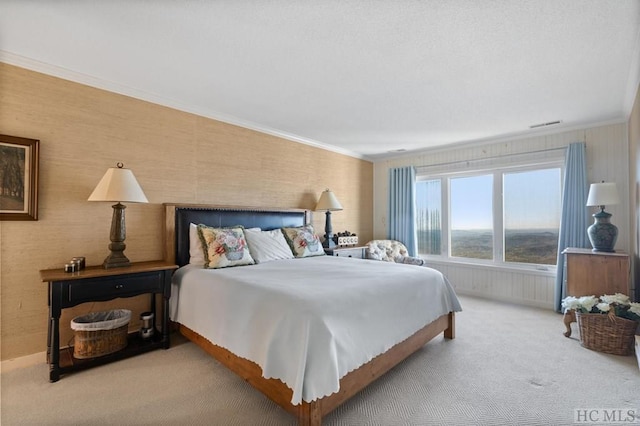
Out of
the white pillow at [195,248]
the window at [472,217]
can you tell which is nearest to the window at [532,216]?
the window at [472,217]

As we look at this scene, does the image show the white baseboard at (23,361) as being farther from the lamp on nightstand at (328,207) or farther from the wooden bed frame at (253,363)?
the lamp on nightstand at (328,207)

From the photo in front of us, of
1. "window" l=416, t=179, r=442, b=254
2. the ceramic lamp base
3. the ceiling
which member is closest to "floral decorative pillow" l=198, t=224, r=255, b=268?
the ceiling

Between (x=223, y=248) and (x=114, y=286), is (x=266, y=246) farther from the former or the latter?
Answer: (x=114, y=286)

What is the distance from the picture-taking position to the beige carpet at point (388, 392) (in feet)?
5.74

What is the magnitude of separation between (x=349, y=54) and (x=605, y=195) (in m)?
3.18

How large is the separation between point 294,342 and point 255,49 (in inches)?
81.4

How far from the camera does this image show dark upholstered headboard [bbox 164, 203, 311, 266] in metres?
3.01

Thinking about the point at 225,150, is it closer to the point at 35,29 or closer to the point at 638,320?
the point at 35,29

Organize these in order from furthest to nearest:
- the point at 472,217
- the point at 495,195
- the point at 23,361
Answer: the point at 472,217 < the point at 495,195 < the point at 23,361

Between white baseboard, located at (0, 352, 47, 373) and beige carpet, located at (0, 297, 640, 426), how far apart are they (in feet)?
0.25

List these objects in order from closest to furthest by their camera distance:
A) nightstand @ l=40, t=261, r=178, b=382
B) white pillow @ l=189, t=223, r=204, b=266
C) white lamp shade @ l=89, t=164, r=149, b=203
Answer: nightstand @ l=40, t=261, r=178, b=382
white lamp shade @ l=89, t=164, r=149, b=203
white pillow @ l=189, t=223, r=204, b=266

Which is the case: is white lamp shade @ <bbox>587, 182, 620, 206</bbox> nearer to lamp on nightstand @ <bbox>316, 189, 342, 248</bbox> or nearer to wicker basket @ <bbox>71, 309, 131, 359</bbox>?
lamp on nightstand @ <bbox>316, 189, 342, 248</bbox>

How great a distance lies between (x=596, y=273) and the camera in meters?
3.00

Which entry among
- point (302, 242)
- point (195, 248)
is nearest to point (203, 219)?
point (195, 248)
